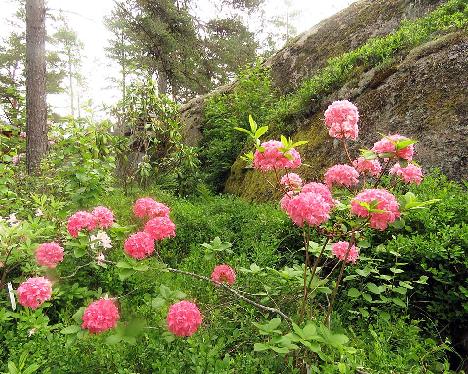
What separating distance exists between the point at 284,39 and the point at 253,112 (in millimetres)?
22818

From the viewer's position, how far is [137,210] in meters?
2.45

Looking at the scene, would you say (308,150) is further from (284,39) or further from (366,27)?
(284,39)

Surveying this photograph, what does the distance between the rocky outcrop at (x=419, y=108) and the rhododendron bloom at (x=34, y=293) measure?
396 cm

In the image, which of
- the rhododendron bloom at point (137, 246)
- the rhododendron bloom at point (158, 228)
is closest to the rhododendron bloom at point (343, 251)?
the rhododendron bloom at point (158, 228)

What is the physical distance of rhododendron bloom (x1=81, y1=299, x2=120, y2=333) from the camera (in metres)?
1.91

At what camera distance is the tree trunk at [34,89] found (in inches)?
272

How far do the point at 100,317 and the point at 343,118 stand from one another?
73.7 inches

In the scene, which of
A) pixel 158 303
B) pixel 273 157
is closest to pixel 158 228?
pixel 158 303

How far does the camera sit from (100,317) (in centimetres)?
192

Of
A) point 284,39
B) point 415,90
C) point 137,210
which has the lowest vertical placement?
point 137,210

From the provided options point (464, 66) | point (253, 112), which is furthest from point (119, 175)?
point (464, 66)

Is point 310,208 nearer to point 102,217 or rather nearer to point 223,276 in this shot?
point 223,276

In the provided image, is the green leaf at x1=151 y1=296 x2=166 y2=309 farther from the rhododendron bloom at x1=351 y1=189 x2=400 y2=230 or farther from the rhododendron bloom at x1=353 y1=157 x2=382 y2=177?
the rhododendron bloom at x1=353 y1=157 x2=382 y2=177

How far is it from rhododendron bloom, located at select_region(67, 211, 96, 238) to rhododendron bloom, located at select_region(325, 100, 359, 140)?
5.77 feet
